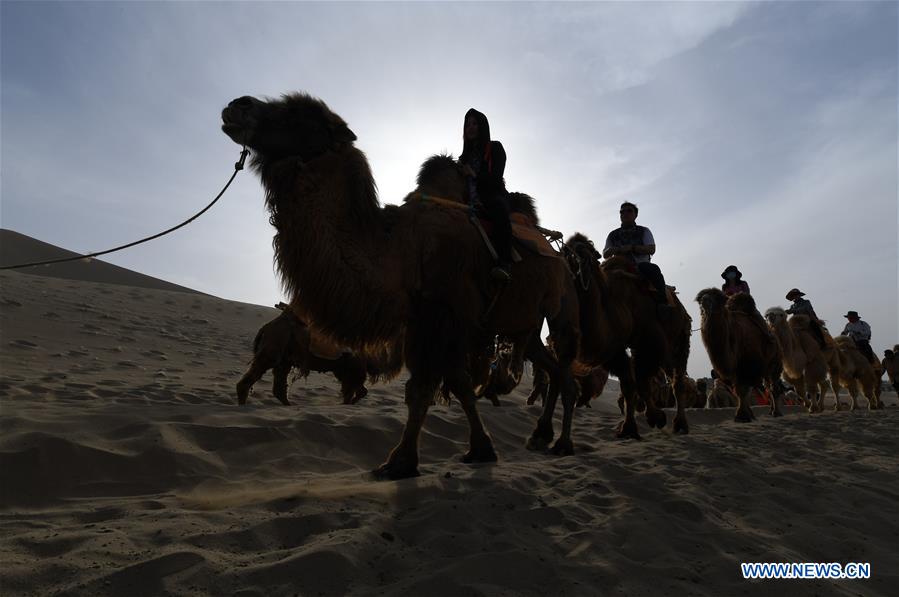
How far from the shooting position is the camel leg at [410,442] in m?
3.95

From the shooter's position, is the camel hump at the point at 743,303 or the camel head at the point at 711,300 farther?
the camel hump at the point at 743,303

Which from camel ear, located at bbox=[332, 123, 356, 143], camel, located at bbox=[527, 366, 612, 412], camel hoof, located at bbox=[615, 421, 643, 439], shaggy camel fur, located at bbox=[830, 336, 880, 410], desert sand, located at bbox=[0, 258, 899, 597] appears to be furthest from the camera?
shaggy camel fur, located at bbox=[830, 336, 880, 410]

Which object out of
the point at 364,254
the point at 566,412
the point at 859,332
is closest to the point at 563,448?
the point at 566,412

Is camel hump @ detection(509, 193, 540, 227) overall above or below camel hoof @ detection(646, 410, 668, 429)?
above

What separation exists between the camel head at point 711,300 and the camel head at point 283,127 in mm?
8124

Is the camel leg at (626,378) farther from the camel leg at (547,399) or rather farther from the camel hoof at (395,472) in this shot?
the camel hoof at (395,472)

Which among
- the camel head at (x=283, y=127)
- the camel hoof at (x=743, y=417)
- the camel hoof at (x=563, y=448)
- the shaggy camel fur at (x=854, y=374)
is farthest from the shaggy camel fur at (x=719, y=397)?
the camel head at (x=283, y=127)

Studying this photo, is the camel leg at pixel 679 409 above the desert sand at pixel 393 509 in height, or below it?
above

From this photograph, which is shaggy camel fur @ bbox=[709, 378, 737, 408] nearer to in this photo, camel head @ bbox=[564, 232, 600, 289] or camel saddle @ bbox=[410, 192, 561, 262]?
camel head @ bbox=[564, 232, 600, 289]

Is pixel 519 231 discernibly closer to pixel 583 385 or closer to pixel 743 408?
pixel 743 408

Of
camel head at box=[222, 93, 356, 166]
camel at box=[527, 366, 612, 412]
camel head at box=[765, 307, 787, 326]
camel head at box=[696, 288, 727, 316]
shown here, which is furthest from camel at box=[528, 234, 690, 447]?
camel head at box=[765, 307, 787, 326]

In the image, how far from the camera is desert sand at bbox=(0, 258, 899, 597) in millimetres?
2217

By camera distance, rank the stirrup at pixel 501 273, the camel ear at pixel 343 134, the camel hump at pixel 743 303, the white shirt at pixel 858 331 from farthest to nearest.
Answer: the white shirt at pixel 858 331
the camel hump at pixel 743 303
the stirrup at pixel 501 273
the camel ear at pixel 343 134

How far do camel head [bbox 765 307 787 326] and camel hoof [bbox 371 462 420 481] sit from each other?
1222 centimetres
